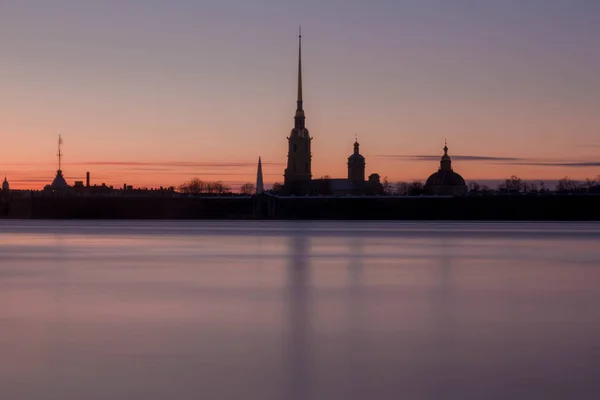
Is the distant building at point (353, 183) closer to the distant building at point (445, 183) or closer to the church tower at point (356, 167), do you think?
the church tower at point (356, 167)

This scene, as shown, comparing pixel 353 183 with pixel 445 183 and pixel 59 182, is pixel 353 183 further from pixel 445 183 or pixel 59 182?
pixel 59 182

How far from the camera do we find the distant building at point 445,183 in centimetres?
13150

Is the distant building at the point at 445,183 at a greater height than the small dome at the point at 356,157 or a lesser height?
lesser

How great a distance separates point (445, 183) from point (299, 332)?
120045 millimetres

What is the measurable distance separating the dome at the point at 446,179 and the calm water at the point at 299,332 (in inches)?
4218

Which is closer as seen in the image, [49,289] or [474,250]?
[49,289]

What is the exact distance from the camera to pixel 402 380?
401 inches

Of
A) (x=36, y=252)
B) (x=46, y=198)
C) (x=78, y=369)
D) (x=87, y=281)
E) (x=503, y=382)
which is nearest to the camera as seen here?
(x=503, y=382)

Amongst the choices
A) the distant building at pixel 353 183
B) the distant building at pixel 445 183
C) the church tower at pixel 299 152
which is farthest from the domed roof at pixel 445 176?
the church tower at pixel 299 152

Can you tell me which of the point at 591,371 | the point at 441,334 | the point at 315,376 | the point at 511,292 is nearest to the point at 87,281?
the point at 511,292

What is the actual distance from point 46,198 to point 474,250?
307 feet

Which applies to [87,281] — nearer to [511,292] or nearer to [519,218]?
[511,292]

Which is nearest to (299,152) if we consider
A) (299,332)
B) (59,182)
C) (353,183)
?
(353,183)

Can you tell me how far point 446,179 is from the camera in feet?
433
